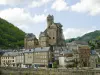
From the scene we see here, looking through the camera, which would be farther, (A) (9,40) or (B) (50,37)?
(A) (9,40)

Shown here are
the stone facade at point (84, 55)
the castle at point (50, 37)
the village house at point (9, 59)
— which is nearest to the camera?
the stone facade at point (84, 55)

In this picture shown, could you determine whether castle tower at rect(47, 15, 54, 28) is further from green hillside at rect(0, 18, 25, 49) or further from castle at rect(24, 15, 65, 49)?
green hillside at rect(0, 18, 25, 49)

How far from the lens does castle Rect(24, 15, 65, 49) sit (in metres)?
106

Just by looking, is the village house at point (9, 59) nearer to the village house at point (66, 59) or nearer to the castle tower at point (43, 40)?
the castle tower at point (43, 40)

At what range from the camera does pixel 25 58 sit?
93.2 metres

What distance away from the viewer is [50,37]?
353ft

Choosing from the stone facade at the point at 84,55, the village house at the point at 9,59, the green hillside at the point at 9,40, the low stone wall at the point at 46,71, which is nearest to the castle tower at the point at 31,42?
the village house at the point at 9,59

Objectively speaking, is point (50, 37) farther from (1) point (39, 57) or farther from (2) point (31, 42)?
(1) point (39, 57)

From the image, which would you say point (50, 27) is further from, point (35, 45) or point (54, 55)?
point (54, 55)

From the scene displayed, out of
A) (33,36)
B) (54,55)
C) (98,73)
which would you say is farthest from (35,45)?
(98,73)

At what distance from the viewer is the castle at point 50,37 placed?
347 feet

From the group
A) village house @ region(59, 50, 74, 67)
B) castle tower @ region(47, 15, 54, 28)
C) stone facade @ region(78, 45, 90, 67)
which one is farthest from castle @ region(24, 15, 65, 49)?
stone facade @ region(78, 45, 90, 67)

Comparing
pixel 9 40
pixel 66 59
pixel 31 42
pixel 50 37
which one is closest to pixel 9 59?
pixel 31 42

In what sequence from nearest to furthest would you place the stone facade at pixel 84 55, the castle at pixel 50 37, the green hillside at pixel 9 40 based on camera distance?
the stone facade at pixel 84 55 < the castle at pixel 50 37 < the green hillside at pixel 9 40
